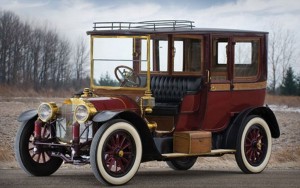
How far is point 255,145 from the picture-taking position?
548 inches

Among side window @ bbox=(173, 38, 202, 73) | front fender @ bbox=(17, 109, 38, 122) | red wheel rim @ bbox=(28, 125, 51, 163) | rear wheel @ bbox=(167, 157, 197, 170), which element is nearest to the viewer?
red wheel rim @ bbox=(28, 125, 51, 163)

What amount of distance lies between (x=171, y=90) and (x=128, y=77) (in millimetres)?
704

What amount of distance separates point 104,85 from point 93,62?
39 centimetres

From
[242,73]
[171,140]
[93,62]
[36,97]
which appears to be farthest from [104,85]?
[36,97]

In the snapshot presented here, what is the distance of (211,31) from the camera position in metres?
13.3

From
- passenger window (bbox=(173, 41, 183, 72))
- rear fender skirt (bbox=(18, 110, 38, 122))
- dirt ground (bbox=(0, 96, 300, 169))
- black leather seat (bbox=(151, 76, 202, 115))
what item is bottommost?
dirt ground (bbox=(0, 96, 300, 169))

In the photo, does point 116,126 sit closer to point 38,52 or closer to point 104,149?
point 104,149

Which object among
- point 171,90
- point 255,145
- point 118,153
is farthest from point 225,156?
point 118,153

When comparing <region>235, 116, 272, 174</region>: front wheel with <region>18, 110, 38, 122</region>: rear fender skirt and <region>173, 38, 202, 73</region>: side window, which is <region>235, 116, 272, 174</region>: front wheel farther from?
<region>18, 110, 38, 122</region>: rear fender skirt

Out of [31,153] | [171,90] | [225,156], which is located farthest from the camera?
[225,156]

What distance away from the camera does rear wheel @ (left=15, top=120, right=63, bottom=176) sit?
41.2ft

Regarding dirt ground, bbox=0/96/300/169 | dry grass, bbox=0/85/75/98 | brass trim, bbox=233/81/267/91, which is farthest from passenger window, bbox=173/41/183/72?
dry grass, bbox=0/85/75/98

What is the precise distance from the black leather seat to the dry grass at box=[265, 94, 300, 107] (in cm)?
2063

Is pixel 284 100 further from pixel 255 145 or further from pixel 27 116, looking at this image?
pixel 27 116
